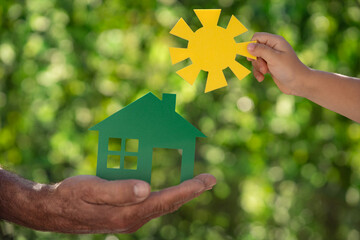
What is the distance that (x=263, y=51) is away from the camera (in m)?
1.06

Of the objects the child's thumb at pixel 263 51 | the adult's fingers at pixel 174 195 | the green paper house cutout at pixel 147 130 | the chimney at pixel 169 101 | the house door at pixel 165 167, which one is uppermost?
the child's thumb at pixel 263 51

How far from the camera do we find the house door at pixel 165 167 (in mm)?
2043

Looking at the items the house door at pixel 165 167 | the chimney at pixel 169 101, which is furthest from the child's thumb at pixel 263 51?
the house door at pixel 165 167

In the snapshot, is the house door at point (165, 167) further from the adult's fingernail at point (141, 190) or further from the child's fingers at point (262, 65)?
the adult's fingernail at point (141, 190)

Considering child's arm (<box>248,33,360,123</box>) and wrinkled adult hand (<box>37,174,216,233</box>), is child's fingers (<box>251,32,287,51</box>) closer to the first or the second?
child's arm (<box>248,33,360,123</box>)

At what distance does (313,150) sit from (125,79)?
3.17ft

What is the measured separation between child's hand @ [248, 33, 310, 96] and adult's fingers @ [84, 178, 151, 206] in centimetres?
45

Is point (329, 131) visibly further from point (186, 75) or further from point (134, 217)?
point (134, 217)

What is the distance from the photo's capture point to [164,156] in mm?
2047

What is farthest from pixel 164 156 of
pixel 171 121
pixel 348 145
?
pixel 171 121

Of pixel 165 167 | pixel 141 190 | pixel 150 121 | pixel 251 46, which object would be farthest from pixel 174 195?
pixel 165 167

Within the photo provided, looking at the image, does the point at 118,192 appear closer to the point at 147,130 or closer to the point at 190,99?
the point at 147,130

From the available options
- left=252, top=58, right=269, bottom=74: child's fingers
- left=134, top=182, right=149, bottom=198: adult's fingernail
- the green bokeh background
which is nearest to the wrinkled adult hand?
left=134, top=182, right=149, bottom=198: adult's fingernail

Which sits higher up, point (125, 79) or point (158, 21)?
point (158, 21)
